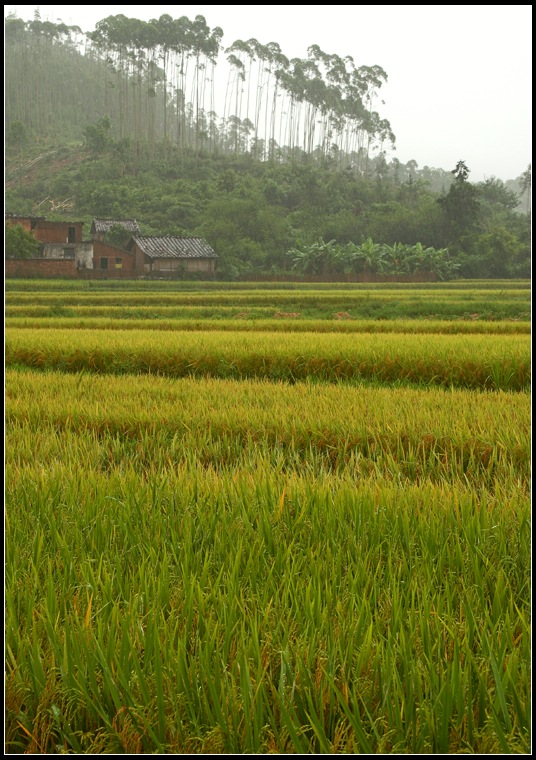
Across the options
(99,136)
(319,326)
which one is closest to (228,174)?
(99,136)

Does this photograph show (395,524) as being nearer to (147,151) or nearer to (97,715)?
(97,715)

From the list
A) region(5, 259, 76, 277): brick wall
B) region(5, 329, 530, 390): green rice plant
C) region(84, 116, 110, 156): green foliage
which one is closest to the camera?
region(5, 329, 530, 390): green rice plant

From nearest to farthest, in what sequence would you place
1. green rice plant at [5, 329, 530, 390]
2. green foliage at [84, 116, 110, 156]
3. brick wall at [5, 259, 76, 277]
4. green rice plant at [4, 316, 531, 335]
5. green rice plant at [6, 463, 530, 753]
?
green rice plant at [6, 463, 530, 753]
green rice plant at [5, 329, 530, 390]
green rice plant at [4, 316, 531, 335]
brick wall at [5, 259, 76, 277]
green foliage at [84, 116, 110, 156]

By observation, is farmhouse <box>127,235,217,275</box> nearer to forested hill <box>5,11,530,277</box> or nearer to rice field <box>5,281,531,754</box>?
forested hill <box>5,11,530,277</box>

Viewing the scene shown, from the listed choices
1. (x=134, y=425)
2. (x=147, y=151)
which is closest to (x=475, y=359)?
(x=134, y=425)

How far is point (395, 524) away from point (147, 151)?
2560 inches

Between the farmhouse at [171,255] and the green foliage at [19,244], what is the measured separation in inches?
253

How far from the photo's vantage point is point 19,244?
3136cm

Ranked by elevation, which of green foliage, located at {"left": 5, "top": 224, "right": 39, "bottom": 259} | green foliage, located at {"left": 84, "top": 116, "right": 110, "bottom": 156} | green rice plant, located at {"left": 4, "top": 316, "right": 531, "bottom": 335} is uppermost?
green foliage, located at {"left": 84, "top": 116, "right": 110, "bottom": 156}

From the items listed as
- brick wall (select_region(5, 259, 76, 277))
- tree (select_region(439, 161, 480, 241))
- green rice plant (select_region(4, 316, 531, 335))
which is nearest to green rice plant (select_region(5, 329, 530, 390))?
green rice plant (select_region(4, 316, 531, 335))

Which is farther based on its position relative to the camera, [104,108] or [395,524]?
[104,108]

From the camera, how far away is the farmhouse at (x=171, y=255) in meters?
36.4

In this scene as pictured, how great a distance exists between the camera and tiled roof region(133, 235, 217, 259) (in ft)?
119

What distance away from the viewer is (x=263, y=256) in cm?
4119
